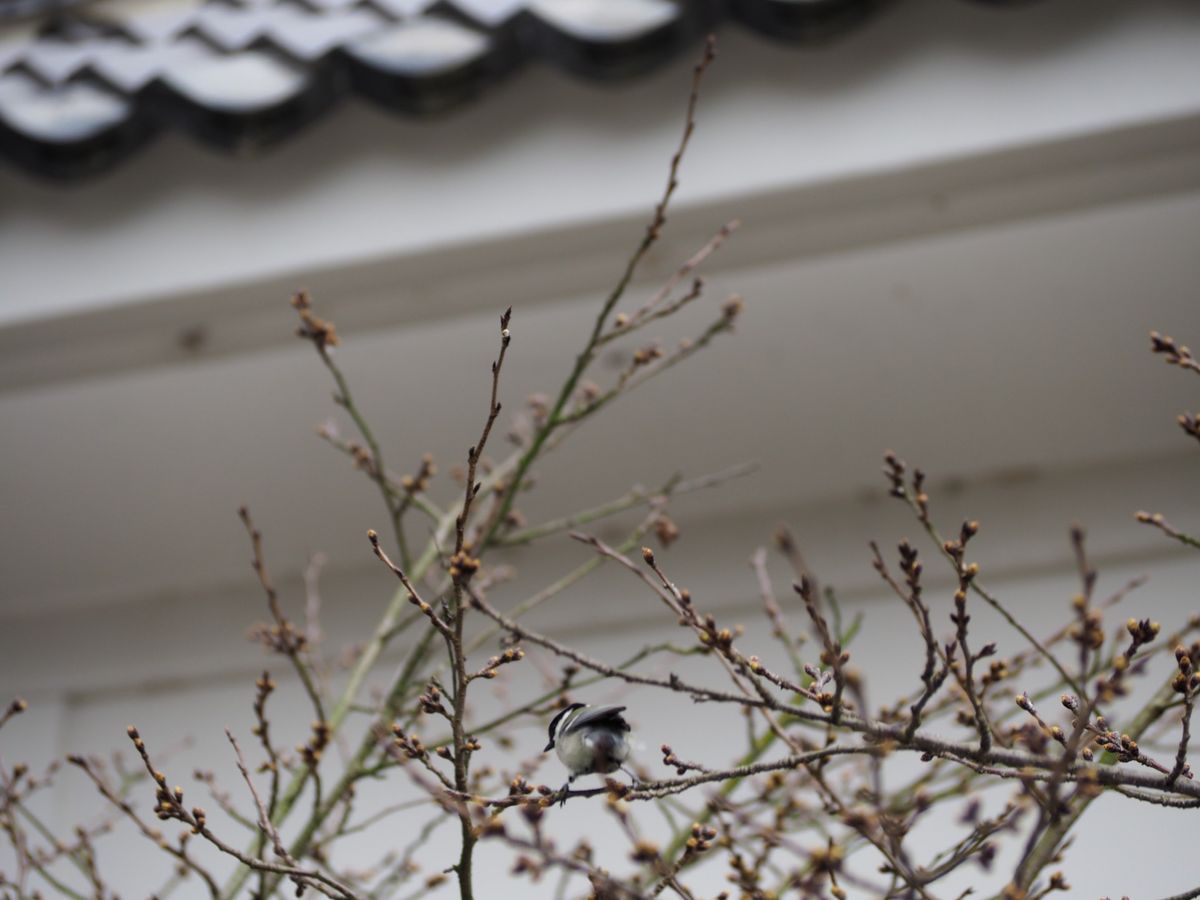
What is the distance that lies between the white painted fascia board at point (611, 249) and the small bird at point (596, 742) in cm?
62

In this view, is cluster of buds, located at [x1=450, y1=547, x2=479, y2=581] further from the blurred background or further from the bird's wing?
the blurred background

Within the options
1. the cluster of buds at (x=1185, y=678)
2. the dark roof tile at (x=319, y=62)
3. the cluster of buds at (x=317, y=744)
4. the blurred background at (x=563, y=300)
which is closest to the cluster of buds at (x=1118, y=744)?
the cluster of buds at (x=1185, y=678)

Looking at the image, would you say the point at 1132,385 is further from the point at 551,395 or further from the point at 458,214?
the point at 458,214

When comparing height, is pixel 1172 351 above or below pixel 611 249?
below

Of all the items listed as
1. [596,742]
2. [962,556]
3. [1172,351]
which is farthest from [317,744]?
[1172,351]

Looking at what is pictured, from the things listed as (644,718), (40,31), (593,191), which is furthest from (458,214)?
(40,31)

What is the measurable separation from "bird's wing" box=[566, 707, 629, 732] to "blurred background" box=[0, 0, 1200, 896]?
2.02ft

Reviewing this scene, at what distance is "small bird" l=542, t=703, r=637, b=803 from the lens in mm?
512

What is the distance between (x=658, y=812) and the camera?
1.12 metres

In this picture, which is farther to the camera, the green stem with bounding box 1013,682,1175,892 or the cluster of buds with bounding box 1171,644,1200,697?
the green stem with bounding box 1013,682,1175,892

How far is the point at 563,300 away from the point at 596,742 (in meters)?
0.71

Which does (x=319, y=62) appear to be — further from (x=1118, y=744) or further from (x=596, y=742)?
(x=1118, y=744)

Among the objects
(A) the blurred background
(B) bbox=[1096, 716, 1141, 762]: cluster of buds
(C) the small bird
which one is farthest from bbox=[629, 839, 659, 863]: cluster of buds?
(A) the blurred background

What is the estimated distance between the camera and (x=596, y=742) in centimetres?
51
